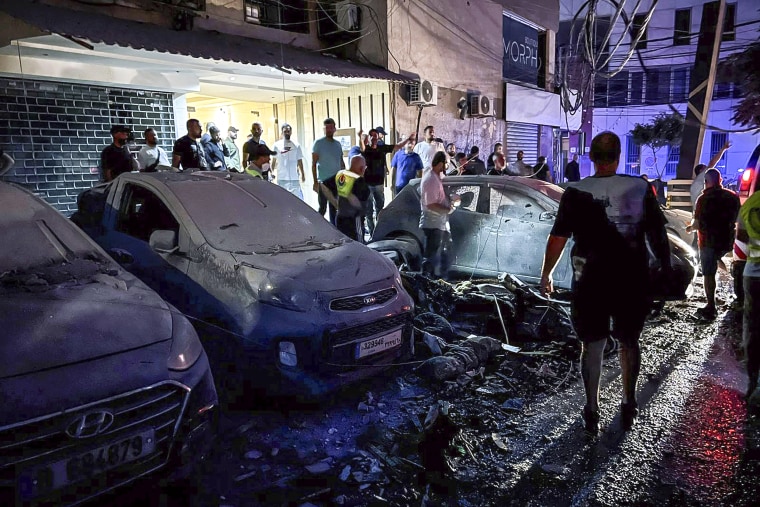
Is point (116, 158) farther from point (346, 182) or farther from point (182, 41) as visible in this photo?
point (346, 182)

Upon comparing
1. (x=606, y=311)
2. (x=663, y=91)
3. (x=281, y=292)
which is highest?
(x=663, y=91)

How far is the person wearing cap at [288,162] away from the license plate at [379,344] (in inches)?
260

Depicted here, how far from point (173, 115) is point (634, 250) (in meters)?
8.96

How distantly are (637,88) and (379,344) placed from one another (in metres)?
39.5

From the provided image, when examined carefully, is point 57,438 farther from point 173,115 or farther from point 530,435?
point 173,115

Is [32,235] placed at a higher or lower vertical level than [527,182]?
lower

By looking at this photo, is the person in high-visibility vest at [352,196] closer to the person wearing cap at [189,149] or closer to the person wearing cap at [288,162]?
the person wearing cap at [189,149]

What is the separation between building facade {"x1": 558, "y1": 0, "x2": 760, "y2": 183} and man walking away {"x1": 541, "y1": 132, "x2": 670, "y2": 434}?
3406 centimetres

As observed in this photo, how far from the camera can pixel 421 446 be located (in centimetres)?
346

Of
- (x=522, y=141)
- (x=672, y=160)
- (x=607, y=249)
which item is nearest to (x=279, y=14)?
(x=522, y=141)

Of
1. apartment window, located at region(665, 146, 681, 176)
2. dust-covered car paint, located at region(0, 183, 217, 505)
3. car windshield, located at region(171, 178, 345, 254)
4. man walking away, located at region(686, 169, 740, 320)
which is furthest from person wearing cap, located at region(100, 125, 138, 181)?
apartment window, located at region(665, 146, 681, 176)

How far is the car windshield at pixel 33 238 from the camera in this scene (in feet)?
10.5

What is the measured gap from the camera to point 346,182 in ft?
24.1

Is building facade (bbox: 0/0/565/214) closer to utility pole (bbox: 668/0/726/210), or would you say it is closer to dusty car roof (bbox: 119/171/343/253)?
dusty car roof (bbox: 119/171/343/253)
